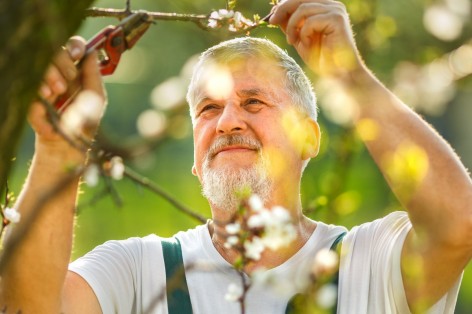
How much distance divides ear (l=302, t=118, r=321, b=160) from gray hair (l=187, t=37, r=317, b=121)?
1.5 inches

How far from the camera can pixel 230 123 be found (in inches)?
115

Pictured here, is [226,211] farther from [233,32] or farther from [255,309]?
[233,32]

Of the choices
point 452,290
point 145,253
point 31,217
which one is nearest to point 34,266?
point 145,253

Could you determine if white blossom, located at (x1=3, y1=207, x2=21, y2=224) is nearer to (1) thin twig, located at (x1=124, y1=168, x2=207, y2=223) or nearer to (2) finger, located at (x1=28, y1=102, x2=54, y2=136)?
(2) finger, located at (x1=28, y1=102, x2=54, y2=136)

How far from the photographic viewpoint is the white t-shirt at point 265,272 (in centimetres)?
247

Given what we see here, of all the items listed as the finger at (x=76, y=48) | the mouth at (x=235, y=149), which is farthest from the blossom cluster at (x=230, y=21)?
the mouth at (x=235, y=149)

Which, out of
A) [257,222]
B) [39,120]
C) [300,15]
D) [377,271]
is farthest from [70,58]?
[377,271]

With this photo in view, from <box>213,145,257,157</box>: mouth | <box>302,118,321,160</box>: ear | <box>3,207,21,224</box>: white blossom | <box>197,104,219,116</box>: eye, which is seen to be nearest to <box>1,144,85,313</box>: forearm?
<box>3,207,21,224</box>: white blossom

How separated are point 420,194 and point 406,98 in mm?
226

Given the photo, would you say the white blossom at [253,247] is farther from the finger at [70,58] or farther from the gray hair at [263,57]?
the gray hair at [263,57]

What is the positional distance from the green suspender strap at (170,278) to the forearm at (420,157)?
0.65 meters

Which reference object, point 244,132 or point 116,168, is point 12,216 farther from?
point 244,132

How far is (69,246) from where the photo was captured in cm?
221

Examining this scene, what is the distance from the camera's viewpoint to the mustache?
2910 millimetres
